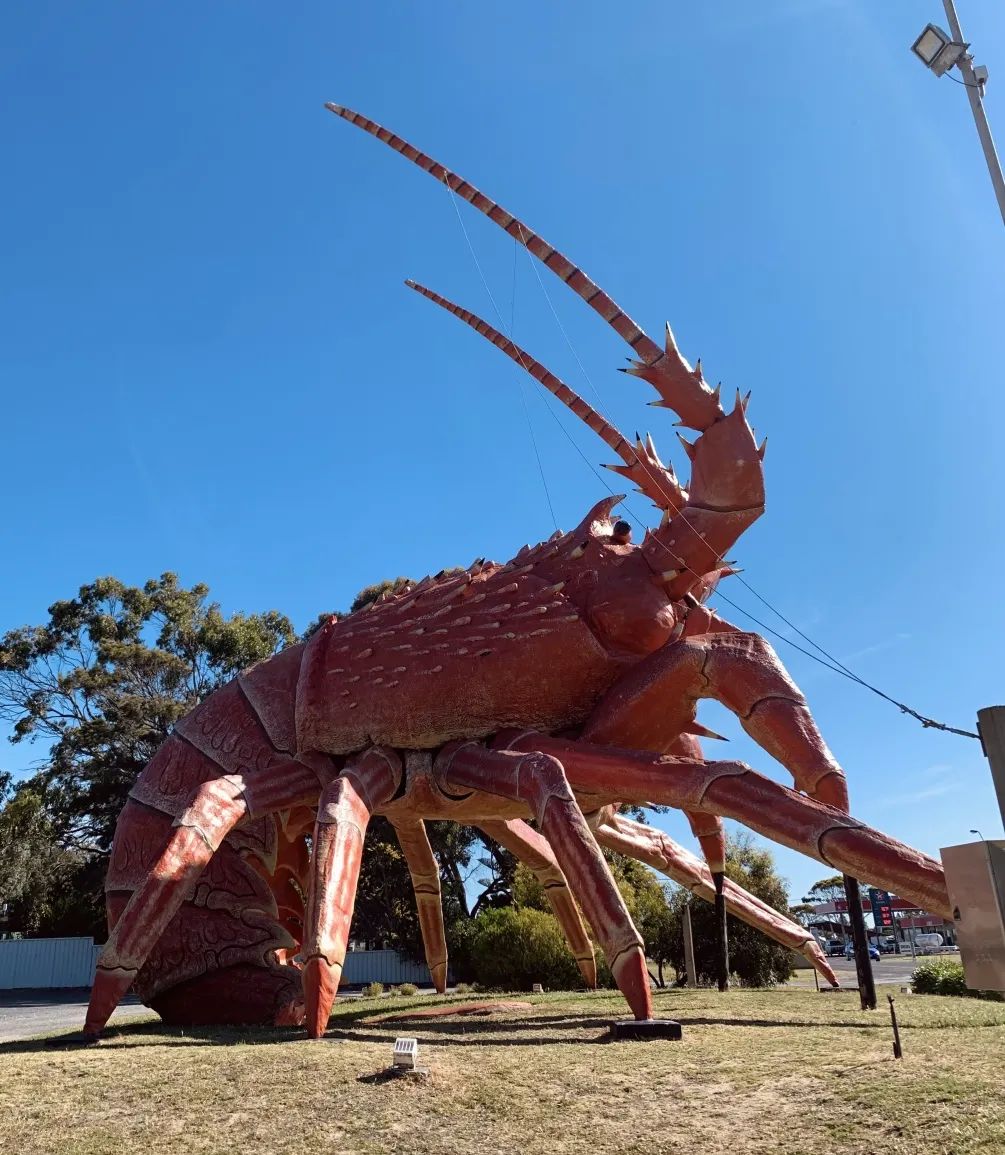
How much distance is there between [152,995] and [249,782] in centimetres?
286

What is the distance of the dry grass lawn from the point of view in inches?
183

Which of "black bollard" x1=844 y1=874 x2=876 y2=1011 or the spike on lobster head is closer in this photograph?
"black bollard" x1=844 y1=874 x2=876 y2=1011

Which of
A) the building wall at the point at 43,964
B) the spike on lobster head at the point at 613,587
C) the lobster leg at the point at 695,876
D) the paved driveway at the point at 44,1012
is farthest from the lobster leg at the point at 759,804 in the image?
the building wall at the point at 43,964

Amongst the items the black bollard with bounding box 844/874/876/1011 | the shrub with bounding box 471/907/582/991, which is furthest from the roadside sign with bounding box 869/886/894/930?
the black bollard with bounding box 844/874/876/1011

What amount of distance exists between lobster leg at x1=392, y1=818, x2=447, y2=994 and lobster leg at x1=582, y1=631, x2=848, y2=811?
14.3 feet

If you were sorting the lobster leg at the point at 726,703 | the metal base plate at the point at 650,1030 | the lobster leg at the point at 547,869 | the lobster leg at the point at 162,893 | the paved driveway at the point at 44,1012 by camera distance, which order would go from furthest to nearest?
the paved driveway at the point at 44,1012
the lobster leg at the point at 547,869
the lobster leg at the point at 162,893
the lobster leg at the point at 726,703
the metal base plate at the point at 650,1030

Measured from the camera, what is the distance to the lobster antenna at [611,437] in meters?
10.8

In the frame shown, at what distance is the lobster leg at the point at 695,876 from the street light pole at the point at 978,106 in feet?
24.6

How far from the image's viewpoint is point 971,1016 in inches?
324

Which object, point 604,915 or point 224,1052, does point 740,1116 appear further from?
point 224,1052

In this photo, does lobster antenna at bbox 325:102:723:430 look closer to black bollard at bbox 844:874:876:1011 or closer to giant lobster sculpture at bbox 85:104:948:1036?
giant lobster sculpture at bbox 85:104:948:1036

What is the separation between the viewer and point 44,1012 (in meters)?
18.1

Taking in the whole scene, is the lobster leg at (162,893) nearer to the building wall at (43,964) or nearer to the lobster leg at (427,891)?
the lobster leg at (427,891)

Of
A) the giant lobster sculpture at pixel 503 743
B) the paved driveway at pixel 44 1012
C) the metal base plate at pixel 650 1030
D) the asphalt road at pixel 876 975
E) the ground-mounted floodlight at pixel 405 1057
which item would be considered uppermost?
the giant lobster sculpture at pixel 503 743
